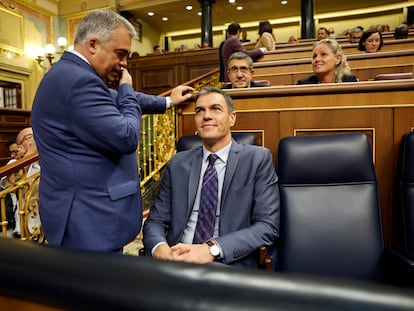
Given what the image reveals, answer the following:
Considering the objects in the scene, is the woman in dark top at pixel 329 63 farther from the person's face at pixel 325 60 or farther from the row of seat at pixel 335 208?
the row of seat at pixel 335 208

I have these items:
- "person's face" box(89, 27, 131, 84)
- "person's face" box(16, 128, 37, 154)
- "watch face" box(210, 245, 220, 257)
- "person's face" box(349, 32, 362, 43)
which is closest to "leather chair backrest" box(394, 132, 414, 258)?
"watch face" box(210, 245, 220, 257)

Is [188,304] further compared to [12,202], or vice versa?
[12,202]

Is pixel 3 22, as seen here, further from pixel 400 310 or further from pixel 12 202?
pixel 400 310

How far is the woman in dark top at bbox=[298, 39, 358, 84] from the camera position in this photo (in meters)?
2.36

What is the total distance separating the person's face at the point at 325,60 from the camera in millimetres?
2355

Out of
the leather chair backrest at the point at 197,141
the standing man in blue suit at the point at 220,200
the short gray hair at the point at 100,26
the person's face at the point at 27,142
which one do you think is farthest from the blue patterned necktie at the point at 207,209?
the person's face at the point at 27,142

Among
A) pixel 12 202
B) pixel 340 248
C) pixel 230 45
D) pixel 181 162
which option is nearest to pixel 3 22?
pixel 230 45

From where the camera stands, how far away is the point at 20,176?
5.35 ft

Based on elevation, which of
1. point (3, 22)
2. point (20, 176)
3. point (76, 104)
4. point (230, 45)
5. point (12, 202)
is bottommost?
point (12, 202)

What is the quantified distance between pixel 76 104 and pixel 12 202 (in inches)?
44.7

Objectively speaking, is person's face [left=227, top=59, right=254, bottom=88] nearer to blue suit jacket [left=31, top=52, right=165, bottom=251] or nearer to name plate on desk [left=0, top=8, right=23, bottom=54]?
blue suit jacket [left=31, top=52, right=165, bottom=251]

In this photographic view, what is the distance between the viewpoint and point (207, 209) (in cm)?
134

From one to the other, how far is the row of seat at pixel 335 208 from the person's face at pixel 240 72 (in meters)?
1.22

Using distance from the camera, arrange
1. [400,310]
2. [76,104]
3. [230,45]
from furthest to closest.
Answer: [230,45] → [76,104] → [400,310]
